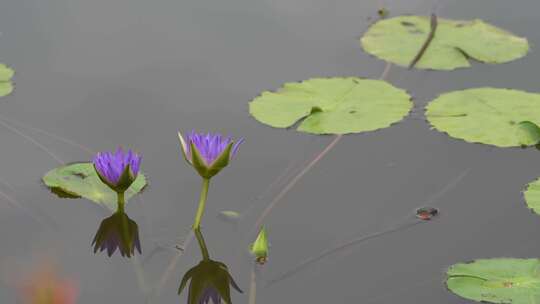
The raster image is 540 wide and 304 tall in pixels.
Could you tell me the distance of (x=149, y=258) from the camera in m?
2.42

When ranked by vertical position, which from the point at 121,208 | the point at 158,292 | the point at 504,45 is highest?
the point at 504,45

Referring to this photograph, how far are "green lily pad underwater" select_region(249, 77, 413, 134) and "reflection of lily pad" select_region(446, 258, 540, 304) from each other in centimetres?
82

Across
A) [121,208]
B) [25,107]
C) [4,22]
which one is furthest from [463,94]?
[4,22]

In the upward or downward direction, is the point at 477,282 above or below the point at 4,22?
below

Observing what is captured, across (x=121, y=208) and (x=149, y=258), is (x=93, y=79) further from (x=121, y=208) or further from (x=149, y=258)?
(x=149, y=258)

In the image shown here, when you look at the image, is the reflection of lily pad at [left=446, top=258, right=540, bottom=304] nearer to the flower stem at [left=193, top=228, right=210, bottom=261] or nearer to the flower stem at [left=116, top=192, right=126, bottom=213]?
the flower stem at [left=193, top=228, right=210, bottom=261]

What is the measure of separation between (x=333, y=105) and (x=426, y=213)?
669mm

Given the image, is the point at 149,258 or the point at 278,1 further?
the point at 278,1

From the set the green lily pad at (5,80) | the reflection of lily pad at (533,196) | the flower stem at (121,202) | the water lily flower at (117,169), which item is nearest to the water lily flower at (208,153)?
the water lily flower at (117,169)

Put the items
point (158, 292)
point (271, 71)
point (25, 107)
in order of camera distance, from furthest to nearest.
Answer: point (271, 71) < point (25, 107) < point (158, 292)

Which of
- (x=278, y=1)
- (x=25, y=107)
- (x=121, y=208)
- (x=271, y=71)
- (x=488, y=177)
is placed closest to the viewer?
(x=121, y=208)

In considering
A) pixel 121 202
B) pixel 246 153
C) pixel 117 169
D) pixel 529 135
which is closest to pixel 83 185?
pixel 121 202

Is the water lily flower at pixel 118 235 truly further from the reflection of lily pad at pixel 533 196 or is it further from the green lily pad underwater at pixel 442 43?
the green lily pad underwater at pixel 442 43

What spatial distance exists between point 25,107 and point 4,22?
800mm
